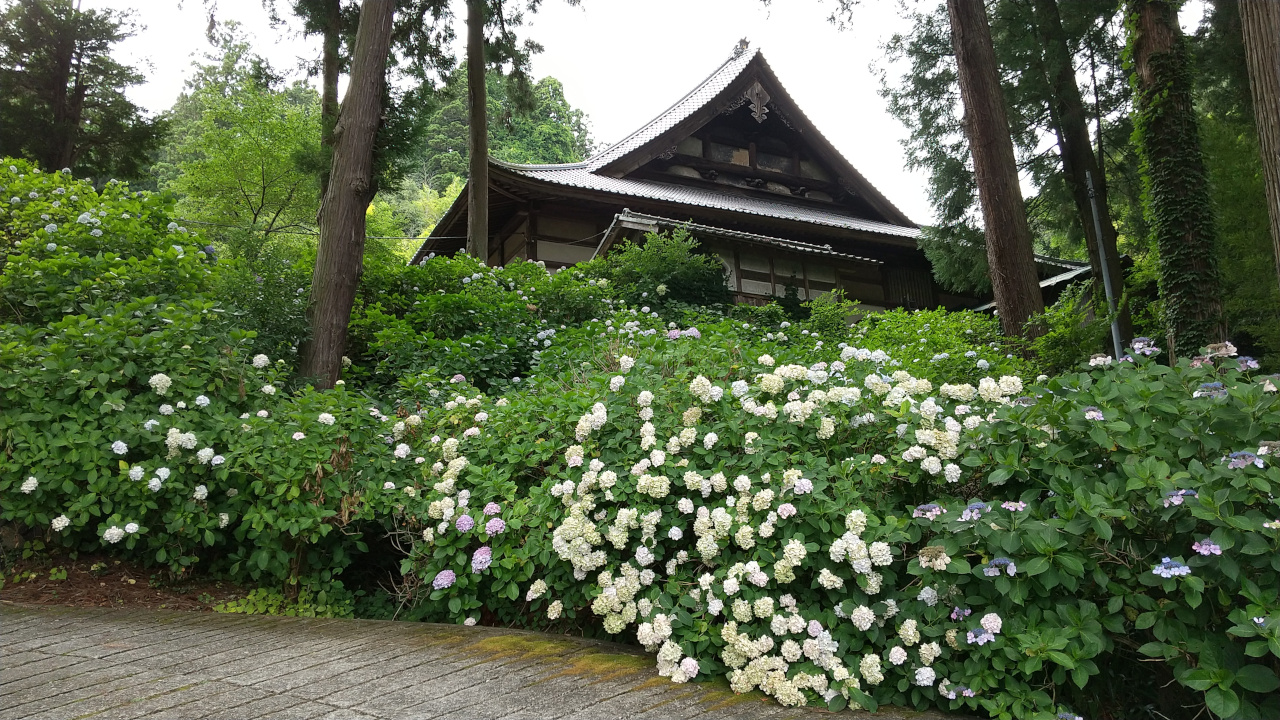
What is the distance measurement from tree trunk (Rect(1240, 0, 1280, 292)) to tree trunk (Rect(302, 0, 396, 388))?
6.44 m

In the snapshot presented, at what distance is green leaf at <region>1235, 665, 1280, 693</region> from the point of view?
2082 millimetres

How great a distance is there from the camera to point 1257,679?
6.86ft

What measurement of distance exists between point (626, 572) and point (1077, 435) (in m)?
1.70

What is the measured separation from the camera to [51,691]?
238 cm

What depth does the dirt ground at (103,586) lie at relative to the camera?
145 inches

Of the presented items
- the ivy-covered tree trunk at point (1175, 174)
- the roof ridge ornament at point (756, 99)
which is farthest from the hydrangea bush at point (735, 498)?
the roof ridge ornament at point (756, 99)

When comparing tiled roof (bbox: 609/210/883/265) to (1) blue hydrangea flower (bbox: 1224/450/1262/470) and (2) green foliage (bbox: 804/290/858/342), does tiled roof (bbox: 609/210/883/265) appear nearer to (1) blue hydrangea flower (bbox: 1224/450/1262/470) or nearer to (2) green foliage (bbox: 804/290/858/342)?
(2) green foliage (bbox: 804/290/858/342)

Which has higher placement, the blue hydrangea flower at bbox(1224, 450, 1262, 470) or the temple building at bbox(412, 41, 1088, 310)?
the temple building at bbox(412, 41, 1088, 310)

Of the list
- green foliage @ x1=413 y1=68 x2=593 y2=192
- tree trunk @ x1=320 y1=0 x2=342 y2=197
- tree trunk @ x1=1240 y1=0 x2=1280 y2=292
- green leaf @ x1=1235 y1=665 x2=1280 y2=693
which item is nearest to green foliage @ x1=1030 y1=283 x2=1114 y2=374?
tree trunk @ x1=1240 y1=0 x2=1280 y2=292

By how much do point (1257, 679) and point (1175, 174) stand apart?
30.3 feet

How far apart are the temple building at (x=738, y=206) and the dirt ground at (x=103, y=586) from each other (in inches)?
356

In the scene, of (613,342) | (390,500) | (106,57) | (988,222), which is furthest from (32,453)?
(106,57)

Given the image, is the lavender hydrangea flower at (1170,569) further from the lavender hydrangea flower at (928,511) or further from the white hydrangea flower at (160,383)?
the white hydrangea flower at (160,383)

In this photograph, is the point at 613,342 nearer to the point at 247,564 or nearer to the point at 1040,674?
the point at 247,564
